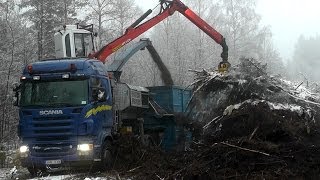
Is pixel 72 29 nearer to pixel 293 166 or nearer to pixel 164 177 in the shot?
pixel 164 177

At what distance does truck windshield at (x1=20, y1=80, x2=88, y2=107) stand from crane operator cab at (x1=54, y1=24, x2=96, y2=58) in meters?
5.56

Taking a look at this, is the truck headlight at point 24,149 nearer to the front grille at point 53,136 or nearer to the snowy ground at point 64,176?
the front grille at point 53,136

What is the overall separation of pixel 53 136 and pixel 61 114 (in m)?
0.58

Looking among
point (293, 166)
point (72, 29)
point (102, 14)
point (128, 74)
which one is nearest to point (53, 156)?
point (293, 166)

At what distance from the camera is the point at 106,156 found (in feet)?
39.3

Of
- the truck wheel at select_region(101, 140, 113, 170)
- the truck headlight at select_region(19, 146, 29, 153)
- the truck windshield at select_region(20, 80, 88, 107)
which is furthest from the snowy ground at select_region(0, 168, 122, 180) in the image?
the truck windshield at select_region(20, 80, 88, 107)

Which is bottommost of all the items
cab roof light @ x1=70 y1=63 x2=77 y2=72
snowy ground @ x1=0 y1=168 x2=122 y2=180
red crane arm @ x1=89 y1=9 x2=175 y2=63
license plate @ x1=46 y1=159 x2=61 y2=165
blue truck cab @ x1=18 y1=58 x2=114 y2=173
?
snowy ground @ x1=0 y1=168 x2=122 y2=180

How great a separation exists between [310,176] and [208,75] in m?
4.58

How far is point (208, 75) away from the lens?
13.0 meters

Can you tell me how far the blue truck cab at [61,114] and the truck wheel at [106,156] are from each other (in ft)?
0.08

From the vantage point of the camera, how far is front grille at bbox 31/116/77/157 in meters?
11.4

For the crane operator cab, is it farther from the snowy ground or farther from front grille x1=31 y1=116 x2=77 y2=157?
front grille x1=31 y1=116 x2=77 y2=157

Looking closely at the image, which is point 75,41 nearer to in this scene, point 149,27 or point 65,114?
point 149,27

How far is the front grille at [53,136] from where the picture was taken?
11.4m
